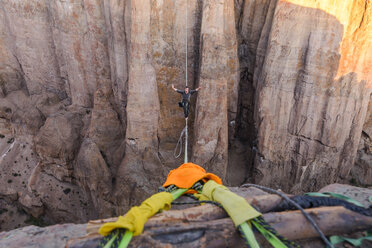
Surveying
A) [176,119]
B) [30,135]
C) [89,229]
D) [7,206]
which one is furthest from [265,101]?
[7,206]

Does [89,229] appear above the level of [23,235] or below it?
above

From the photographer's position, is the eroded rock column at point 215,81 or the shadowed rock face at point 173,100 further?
the eroded rock column at point 215,81

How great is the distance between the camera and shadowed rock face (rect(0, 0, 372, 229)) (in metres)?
8.09

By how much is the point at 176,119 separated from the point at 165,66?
2.10 meters

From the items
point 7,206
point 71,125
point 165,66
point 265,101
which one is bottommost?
point 7,206

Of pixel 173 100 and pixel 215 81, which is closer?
pixel 215 81

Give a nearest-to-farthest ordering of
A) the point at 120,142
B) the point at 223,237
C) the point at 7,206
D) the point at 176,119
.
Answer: the point at 223,237 → the point at 176,119 → the point at 120,142 → the point at 7,206

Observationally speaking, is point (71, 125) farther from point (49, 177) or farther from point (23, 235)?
point (23, 235)

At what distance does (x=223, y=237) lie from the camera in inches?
92.7

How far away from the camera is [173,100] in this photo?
9.28 metres

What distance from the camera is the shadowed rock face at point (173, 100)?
8086 mm

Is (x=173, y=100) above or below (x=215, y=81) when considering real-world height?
below

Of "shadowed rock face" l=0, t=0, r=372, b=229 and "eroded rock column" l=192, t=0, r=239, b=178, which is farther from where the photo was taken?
"eroded rock column" l=192, t=0, r=239, b=178

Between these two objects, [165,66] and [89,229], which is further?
[165,66]
